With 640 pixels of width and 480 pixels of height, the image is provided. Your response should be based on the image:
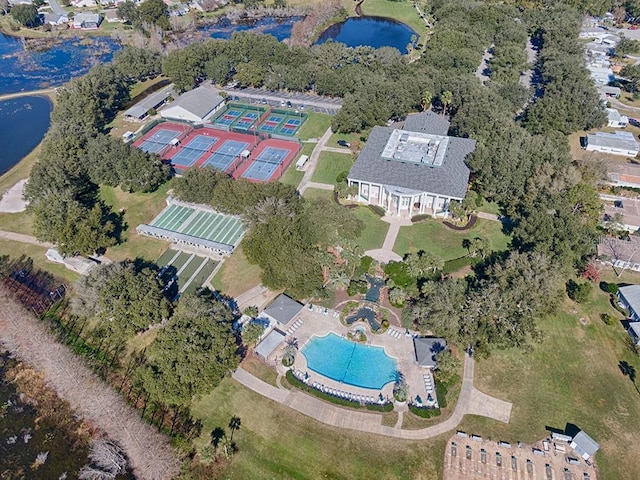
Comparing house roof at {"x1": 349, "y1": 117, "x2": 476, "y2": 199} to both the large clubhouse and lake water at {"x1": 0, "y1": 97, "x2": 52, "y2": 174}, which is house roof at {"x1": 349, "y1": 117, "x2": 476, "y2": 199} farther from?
lake water at {"x1": 0, "y1": 97, "x2": 52, "y2": 174}

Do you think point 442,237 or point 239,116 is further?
point 239,116

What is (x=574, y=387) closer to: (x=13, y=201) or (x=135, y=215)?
(x=135, y=215)

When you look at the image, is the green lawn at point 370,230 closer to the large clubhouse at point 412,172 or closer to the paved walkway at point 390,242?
the paved walkway at point 390,242

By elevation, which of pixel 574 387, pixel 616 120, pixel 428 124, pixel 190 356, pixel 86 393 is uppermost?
pixel 428 124

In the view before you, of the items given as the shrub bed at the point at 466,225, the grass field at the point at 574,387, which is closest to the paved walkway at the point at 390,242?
the shrub bed at the point at 466,225

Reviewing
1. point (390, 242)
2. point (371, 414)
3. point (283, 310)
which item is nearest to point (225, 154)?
point (390, 242)
